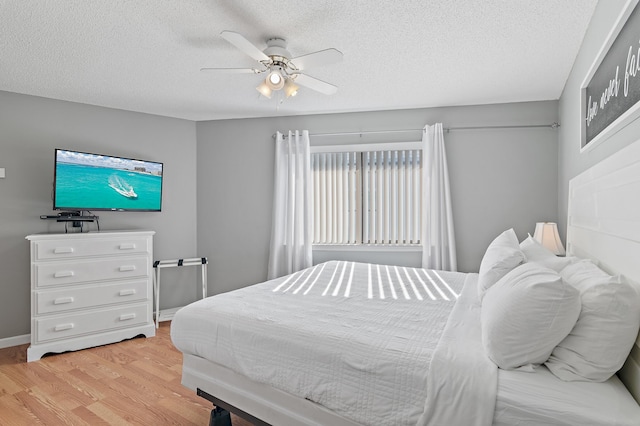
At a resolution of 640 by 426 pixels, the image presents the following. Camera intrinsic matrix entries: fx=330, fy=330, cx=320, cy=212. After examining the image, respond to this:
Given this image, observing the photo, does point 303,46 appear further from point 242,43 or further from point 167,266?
point 167,266

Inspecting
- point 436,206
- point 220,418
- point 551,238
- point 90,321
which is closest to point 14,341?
point 90,321

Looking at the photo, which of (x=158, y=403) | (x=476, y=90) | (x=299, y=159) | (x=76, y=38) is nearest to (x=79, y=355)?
(x=158, y=403)

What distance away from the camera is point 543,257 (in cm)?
196

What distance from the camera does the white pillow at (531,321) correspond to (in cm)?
112

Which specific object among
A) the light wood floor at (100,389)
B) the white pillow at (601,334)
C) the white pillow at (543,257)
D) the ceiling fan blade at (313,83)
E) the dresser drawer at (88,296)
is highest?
the ceiling fan blade at (313,83)

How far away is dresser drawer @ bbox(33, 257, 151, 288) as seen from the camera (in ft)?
9.64

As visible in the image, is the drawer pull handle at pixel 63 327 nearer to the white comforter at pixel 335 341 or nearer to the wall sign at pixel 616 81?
the white comforter at pixel 335 341

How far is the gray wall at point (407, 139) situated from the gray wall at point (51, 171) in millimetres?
272

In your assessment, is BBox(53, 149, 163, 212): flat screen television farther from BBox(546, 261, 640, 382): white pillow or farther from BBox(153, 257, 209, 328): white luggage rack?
BBox(546, 261, 640, 382): white pillow

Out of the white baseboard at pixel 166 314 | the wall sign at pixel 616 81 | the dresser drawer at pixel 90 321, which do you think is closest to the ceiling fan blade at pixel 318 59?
A: the wall sign at pixel 616 81

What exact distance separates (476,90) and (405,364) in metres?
2.85

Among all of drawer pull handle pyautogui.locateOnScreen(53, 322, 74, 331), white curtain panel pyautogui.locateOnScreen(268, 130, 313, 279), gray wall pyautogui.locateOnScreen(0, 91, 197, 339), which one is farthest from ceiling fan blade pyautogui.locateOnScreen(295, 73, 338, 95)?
drawer pull handle pyautogui.locateOnScreen(53, 322, 74, 331)

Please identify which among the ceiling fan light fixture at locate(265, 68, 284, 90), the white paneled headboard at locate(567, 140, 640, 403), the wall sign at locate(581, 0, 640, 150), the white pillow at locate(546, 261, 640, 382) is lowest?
the white pillow at locate(546, 261, 640, 382)

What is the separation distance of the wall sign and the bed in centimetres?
21
